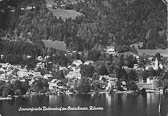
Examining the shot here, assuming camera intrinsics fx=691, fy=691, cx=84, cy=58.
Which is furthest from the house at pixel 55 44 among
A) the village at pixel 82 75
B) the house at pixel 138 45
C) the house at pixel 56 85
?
the house at pixel 138 45

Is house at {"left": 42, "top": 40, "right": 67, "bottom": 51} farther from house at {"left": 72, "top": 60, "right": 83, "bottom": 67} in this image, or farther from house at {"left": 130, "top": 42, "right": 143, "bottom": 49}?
house at {"left": 130, "top": 42, "right": 143, "bottom": 49}

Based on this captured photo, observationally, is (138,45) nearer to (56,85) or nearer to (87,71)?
(87,71)

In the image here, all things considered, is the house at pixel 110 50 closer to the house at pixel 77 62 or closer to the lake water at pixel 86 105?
the house at pixel 77 62

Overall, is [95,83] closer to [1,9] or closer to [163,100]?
[163,100]

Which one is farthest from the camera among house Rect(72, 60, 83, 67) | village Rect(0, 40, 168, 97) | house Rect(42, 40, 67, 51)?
house Rect(42, 40, 67, 51)

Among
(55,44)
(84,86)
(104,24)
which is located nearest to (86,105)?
(84,86)

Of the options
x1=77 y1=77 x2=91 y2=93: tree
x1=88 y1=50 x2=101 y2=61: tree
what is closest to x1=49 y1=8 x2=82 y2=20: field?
x1=88 y1=50 x2=101 y2=61: tree
